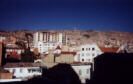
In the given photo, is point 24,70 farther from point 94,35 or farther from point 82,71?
point 94,35

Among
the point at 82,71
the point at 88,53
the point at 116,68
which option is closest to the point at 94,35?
the point at 88,53

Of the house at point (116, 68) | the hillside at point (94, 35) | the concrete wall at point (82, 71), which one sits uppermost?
the hillside at point (94, 35)

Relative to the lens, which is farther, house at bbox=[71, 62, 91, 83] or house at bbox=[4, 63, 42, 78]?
house at bbox=[71, 62, 91, 83]

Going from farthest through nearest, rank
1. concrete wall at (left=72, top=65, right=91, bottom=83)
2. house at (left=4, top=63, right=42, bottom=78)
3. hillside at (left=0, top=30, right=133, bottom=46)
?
hillside at (left=0, top=30, right=133, bottom=46), concrete wall at (left=72, top=65, right=91, bottom=83), house at (left=4, top=63, right=42, bottom=78)

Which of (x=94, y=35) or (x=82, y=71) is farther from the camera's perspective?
(x=94, y=35)

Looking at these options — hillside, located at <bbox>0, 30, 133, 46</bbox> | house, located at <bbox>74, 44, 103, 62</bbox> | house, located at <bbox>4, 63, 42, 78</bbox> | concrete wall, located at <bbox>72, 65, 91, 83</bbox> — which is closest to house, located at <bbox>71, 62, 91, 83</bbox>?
concrete wall, located at <bbox>72, 65, 91, 83</bbox>

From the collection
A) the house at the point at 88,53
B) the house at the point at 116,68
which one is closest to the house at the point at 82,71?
the house at the point at 88,53

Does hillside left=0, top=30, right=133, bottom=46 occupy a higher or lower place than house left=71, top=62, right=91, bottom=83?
higher

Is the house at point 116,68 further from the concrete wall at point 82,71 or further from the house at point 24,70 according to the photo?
the house at point 24,70

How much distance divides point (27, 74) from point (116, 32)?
7036 inches

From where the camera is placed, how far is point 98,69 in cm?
3050

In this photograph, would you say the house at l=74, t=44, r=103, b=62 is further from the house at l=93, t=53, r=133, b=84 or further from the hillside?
the hillside

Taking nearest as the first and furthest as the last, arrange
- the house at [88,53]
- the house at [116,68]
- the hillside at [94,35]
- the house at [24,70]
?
1. the house at [116,68]
2. the house at [24,70]
3. the house at [88,53]
4. the hillside at [94,35]

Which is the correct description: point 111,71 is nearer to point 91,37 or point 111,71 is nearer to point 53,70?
point 53,70
